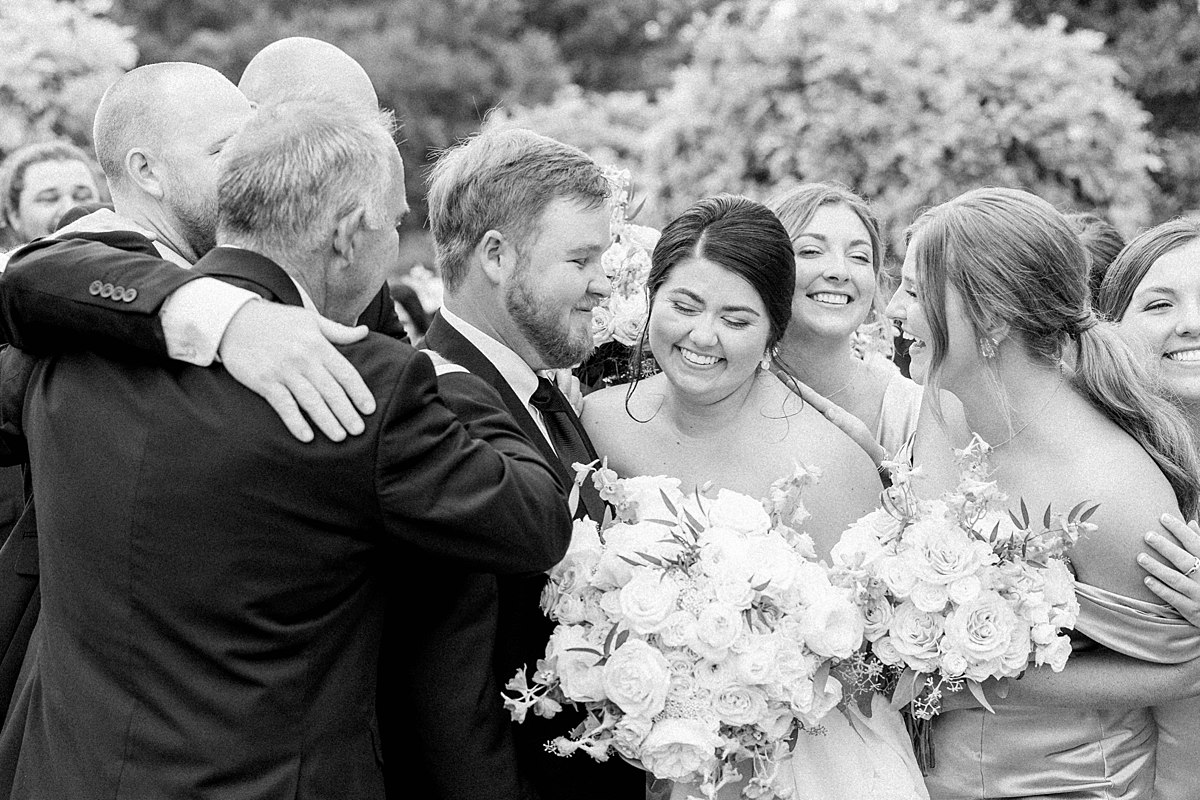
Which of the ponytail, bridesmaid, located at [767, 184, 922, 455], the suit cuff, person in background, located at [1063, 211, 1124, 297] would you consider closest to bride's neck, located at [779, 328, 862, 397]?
bridesmaid, located at [767, 184, 922, 455]

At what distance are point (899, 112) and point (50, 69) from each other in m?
6.17

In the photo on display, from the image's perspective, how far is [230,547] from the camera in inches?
105

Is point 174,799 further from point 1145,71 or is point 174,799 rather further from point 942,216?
point 1145,71

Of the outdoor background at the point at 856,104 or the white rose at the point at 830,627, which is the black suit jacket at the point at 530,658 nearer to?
the white rose at the point at 830,627

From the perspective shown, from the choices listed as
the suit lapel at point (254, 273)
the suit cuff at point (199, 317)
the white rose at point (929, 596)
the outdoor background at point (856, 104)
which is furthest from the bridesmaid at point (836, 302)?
the outdoor background at point (856, 104)

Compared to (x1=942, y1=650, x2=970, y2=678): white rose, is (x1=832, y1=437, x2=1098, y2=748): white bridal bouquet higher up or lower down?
higher up

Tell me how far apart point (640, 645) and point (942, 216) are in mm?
1510

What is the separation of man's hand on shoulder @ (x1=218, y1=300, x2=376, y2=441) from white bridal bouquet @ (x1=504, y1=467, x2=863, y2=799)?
2.87ft

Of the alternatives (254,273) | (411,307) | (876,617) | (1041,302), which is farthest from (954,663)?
(411,307)

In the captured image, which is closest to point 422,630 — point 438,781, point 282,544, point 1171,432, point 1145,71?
point 438,781

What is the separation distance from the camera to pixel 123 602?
107 inches

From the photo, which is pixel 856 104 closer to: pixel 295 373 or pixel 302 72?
pixel 302 72

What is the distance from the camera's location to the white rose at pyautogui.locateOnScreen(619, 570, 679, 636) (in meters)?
3.15

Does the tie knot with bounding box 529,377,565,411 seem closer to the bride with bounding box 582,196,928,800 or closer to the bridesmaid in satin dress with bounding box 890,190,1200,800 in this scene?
the bride with bounding box 582,196,928,800
